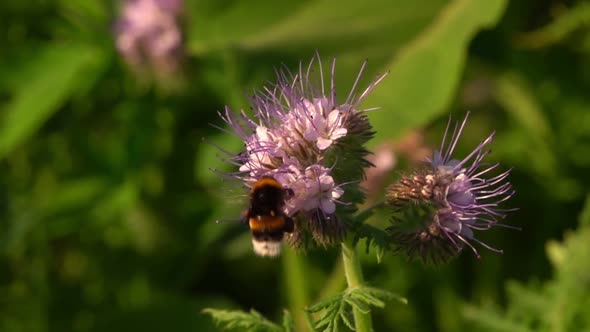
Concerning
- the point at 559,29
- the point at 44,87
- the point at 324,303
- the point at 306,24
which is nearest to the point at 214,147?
the point at 306,24

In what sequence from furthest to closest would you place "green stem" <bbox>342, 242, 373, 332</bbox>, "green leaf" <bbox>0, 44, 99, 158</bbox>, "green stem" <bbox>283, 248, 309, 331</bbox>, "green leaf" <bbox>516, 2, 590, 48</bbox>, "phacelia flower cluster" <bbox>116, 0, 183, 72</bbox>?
"phacelia flower cluster" <bbox>116, 0, 183, 72</bbox> → "green leaf" <bbox>0, 44, 99, 158</bbox> → "green leaf" <bbox>516, 2, 590, 48</bbox> → "green stem" <bbox>283, 248, 309, 331</bbox> → "green stem" <bbox>342, 242, 373, 332</bbox>

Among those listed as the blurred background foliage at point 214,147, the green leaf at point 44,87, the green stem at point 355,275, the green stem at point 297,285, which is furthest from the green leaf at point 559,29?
the green stem at point 355,275

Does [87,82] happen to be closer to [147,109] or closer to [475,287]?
[147,109]

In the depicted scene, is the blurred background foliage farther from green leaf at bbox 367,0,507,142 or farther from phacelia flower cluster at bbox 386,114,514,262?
phacelia flower cluster at bbox 386,114,514,262

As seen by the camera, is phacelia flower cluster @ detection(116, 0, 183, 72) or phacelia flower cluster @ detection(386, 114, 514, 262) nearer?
phacelia flower cluster @ detection(386, 114, 514, 262)

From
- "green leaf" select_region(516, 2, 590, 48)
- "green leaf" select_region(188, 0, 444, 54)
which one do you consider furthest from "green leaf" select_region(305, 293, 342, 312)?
"green leaf" select_region(516, 2, 590, 48)

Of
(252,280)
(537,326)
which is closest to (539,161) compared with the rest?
(537,326)

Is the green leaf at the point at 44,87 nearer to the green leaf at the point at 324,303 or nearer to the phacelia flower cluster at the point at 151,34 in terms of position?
the phacelia flower cluster at the point at 151,34
